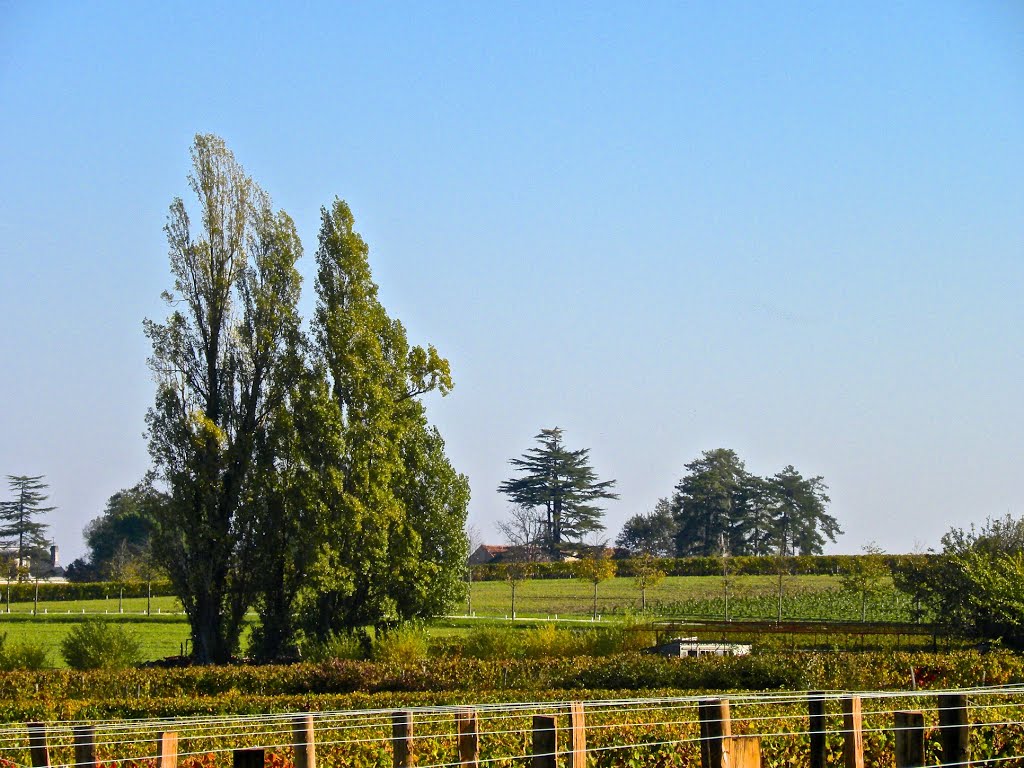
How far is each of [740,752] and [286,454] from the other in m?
29.7

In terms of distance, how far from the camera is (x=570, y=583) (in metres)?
74.4

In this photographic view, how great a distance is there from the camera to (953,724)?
8.87 metres

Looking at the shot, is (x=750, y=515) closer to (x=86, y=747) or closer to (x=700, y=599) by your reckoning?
(x=700, y=599)

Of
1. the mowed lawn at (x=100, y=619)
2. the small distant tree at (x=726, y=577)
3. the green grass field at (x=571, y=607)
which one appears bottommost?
the mowed lawn at (x=100, y=619)

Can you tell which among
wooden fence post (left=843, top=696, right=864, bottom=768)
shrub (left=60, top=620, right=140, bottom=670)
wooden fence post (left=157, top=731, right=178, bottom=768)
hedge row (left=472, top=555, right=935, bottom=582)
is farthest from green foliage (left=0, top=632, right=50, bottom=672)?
hedge row (left=472, top=555, right=935, bottom=582)

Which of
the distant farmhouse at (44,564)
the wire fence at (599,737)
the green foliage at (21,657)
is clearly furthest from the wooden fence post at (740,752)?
the distant farmhouse at (44,564)

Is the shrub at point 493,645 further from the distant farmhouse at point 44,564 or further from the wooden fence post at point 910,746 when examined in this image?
the distant farmhouse at point 44,564

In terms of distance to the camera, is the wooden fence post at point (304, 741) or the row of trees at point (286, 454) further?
the row of trees at point (286, 454)

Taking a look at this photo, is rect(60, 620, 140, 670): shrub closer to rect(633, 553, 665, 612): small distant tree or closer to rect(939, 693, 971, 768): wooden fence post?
rect(633, 553, 665, 612): small distant tree

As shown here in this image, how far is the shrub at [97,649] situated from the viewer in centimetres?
3403

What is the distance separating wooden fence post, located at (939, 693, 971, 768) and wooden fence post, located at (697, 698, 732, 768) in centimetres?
191

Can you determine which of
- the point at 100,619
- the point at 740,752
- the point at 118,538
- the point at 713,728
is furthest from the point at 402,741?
the point at 118,538

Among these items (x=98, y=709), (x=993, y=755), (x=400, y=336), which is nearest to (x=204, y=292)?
(x=400, y=336)

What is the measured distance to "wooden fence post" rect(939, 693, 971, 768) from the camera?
8773 mm
